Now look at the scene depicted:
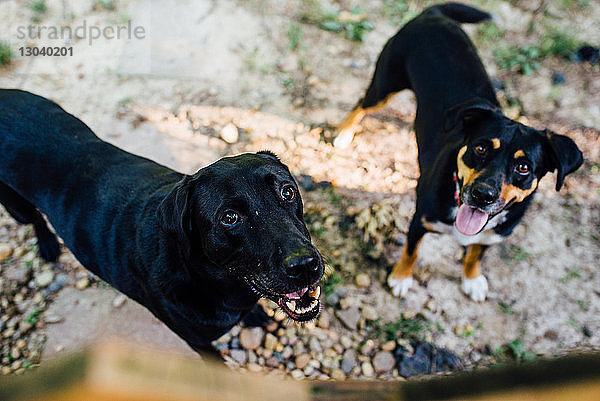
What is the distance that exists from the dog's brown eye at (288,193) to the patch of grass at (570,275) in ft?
8.33

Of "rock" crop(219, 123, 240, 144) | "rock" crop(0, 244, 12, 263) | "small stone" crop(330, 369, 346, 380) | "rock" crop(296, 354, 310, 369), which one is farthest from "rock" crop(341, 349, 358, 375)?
"rock" crop(0, 244, 12, 263)

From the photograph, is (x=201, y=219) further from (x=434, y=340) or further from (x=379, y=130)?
(x=379, y=130)

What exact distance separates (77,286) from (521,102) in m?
4.54

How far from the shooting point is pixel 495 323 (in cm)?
307

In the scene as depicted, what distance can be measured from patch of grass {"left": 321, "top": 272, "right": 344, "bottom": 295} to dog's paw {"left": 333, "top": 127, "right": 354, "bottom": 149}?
1.33 m

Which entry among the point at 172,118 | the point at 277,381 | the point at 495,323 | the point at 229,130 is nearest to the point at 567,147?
the point at 495,323

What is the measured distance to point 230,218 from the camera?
1855 mm

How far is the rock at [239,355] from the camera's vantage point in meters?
2.81

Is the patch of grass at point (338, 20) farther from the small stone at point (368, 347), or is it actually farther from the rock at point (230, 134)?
the small stone at point (368, 347)

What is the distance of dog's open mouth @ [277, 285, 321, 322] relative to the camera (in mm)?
2010

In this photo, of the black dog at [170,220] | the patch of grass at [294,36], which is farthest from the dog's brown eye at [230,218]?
the patch of grass at [294,36]

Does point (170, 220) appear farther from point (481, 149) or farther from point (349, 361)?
point (481, 149)

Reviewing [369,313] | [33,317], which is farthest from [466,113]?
[33,317]

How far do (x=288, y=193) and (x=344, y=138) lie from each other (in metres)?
2.04
